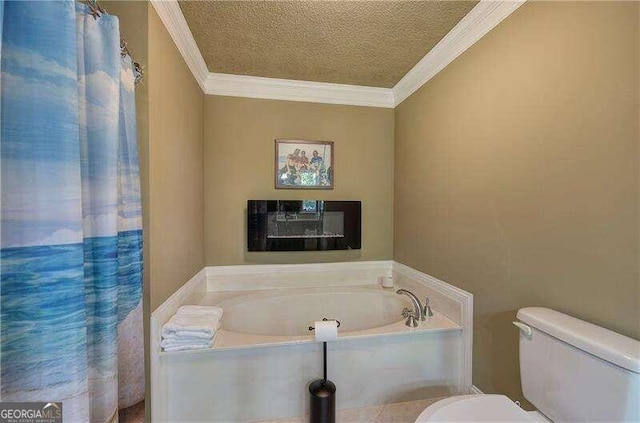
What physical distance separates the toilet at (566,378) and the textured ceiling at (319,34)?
1.69 metres

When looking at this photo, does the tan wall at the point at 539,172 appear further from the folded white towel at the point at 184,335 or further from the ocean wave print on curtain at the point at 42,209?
the ocean wave print on curtain at the point at 42,209

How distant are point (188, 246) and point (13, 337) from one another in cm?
125

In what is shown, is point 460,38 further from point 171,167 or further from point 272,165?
point 171,167

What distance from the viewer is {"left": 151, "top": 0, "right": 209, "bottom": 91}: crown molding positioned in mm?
1453

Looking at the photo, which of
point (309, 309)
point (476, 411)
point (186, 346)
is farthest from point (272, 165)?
point (476, 411)

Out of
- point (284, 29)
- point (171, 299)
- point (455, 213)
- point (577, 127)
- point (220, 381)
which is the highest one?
point (284, 29)

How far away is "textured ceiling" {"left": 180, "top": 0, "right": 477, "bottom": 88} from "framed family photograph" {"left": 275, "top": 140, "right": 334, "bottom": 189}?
61 cm

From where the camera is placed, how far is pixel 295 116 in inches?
100

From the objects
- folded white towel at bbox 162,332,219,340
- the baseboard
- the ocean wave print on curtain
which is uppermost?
the ocean wave print on curtain

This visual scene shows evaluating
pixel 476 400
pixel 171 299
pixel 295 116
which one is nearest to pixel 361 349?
pixel 476 400

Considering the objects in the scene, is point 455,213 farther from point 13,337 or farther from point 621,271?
point 13,337

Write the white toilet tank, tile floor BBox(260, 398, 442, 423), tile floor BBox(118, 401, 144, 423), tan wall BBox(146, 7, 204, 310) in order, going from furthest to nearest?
tile floor BBox(260, 398, 442, 423) → tan wall BBox(146, 7, 204, 310) → tile floor BBox(118, 401, 144, 423) → the white toilet tank

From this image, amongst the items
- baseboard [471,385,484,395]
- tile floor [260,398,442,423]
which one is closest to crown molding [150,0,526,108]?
baseboard [471,385,484,395]

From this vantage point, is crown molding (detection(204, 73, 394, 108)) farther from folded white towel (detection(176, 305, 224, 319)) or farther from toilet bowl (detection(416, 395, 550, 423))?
toilet bowl (detection(416, 395, 550, 423))
